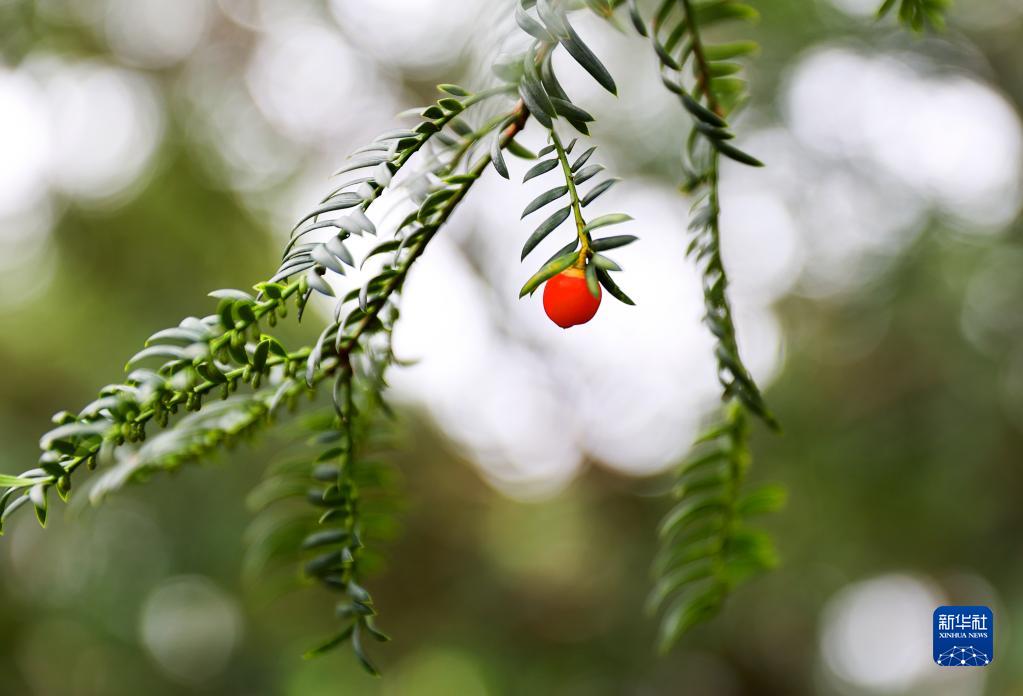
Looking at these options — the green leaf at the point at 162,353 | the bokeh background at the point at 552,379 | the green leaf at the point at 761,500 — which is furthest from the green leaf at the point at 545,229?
the bokeh background at the point at 552,379

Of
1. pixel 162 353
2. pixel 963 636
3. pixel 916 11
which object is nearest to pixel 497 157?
pixel 162 353

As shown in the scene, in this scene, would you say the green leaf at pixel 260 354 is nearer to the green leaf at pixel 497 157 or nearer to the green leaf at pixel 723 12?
the green leaf at pixel 497 157

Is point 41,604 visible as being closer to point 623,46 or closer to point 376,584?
point 376,584

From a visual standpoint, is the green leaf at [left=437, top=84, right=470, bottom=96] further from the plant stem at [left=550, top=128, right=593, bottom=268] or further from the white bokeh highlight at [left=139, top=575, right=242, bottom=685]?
the white bokeh highlight at [left=139, top=575, right=242, bottom=685]

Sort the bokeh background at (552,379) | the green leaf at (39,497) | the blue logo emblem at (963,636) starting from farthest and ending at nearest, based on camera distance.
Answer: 1. the bokeh background at (552,379)
2. the blue logo emblem at (963,636)
3. the green leaf at (39,497)

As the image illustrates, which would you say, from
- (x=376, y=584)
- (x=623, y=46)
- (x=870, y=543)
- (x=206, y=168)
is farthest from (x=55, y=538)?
(x=870, y=543)

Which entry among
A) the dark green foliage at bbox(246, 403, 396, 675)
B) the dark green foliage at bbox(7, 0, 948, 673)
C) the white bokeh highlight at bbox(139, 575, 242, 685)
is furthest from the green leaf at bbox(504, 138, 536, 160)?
the white bokeh highlight at bbox(139, 575, 242, 685)
